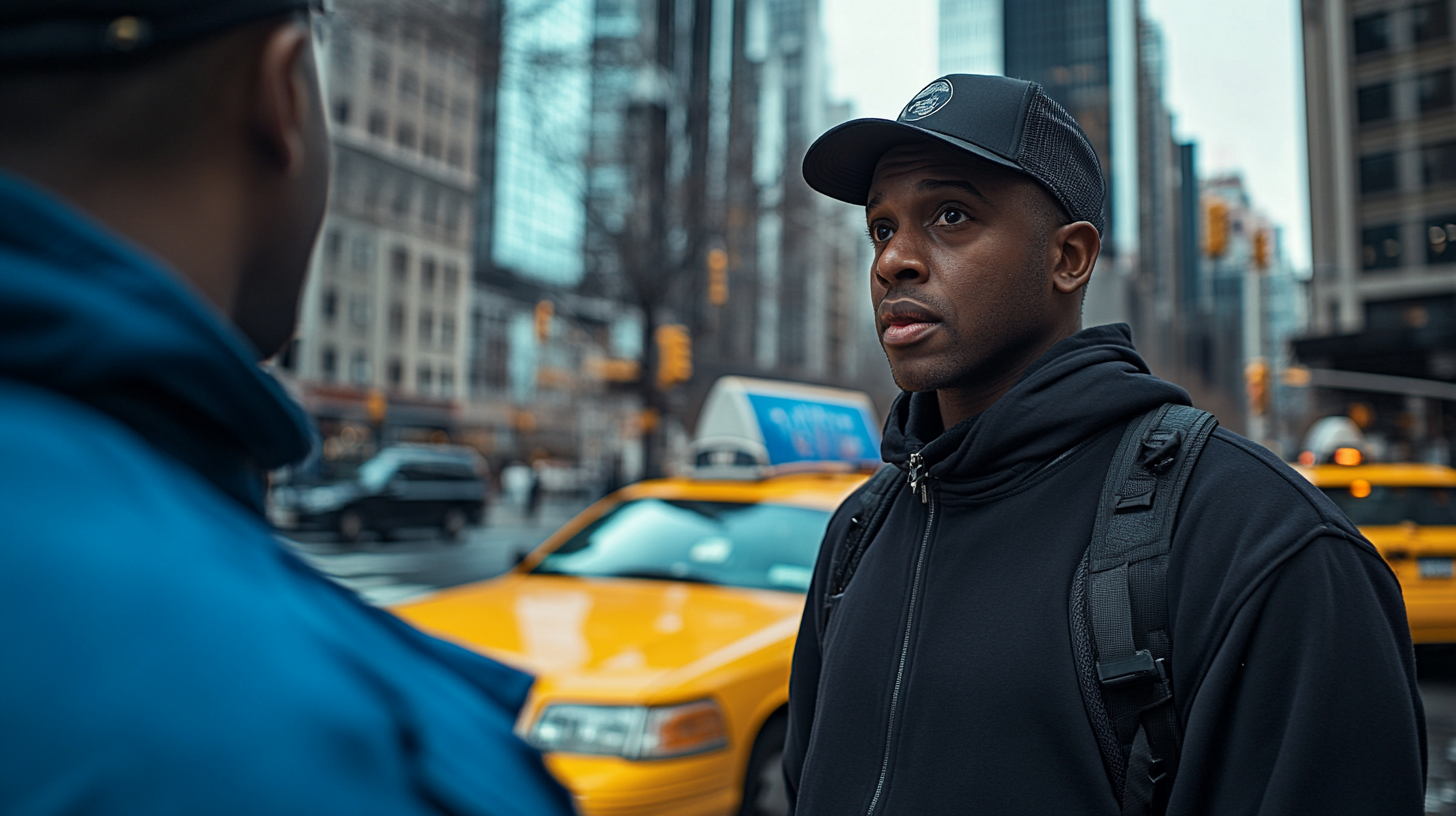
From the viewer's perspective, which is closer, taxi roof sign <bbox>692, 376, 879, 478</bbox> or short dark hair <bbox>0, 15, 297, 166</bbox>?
short dark hair <bbox>0, 15, 297, 166</bbox>

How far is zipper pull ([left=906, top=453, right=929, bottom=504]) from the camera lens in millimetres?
1762

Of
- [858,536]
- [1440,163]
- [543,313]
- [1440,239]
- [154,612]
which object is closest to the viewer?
[154,612]

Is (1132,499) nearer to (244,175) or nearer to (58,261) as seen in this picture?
(244,175)

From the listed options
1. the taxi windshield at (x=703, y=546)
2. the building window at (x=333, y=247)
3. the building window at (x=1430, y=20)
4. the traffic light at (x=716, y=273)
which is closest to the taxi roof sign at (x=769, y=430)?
the taxi windshield at (x=703, y=546)

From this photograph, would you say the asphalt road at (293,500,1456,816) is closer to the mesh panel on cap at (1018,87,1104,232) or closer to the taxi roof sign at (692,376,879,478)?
the mesh panel on cap at (1018,87,1104,232)

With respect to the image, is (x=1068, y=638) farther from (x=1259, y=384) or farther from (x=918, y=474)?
(x=1259, y=384)

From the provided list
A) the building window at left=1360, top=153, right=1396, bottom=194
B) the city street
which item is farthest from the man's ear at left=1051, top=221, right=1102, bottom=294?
the building window at left=1360, top=153, right=1396, bottom=194

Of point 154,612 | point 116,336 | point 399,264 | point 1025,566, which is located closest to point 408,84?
point 399,264

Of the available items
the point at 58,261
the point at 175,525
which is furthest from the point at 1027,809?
the point at 58,261

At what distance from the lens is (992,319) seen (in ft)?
5.64

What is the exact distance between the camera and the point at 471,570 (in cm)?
1616

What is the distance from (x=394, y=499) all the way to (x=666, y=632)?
17.9 m

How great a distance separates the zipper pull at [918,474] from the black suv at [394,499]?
19.6m

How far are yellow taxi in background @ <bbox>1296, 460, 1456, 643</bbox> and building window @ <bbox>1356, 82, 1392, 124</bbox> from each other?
40.7m
